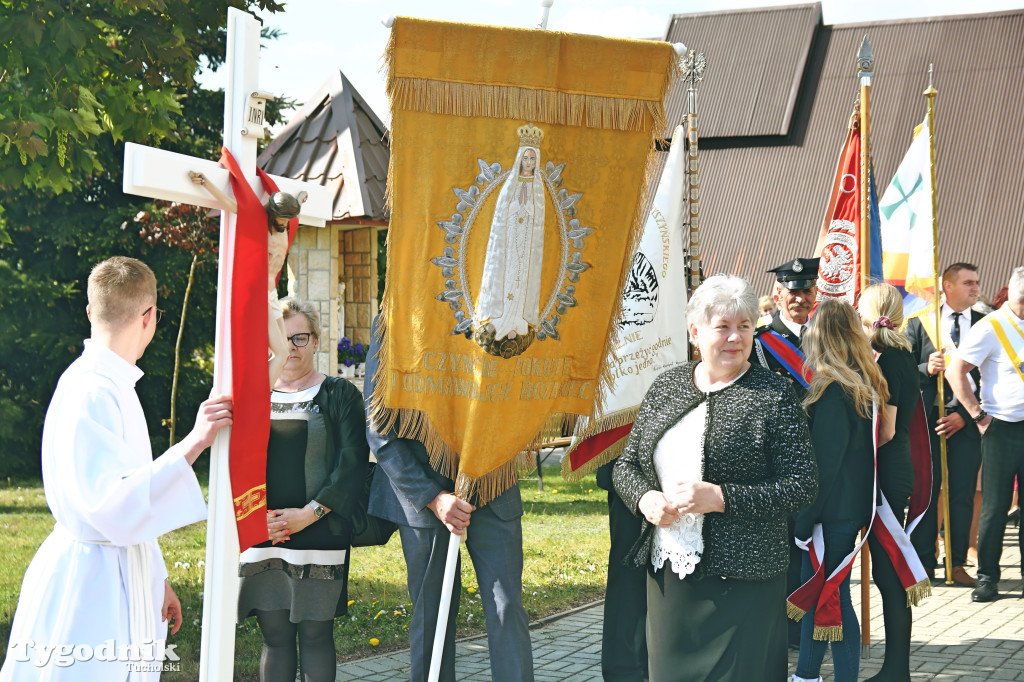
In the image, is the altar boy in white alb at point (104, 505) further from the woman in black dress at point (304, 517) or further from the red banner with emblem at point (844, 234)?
the red banner with emblem at point (844, 234)

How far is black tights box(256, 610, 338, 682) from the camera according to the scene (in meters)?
4.07

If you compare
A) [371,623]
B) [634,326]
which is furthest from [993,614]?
[371,623]

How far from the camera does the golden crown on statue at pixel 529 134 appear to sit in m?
3.65

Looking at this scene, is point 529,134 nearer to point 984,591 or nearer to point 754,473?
point 754,473

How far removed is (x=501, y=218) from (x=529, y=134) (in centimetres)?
32

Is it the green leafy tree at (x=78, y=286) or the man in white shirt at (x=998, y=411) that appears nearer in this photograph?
the man in white shirt at (x=998, y=411)

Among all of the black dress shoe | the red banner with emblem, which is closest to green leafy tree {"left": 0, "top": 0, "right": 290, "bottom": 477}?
the red banner with emblem

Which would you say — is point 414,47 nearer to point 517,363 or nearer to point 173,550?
point 517,363

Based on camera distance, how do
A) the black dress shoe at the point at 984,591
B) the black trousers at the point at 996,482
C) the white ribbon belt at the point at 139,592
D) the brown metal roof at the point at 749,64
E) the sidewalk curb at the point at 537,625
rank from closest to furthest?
the white ribbon belt at the point at 139,592, the sidewalk curb at the point at 537,625, the black dress shoe at the point at 984,591, the black trousers at the point at 996,482, the brown metal roof at the point at 749,64

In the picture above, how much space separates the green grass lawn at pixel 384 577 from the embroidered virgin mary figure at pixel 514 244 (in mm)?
2717

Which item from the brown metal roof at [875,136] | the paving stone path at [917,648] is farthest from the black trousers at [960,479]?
the brown metal roof at [875,136]

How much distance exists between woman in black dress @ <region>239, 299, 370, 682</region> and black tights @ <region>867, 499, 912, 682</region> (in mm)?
2607

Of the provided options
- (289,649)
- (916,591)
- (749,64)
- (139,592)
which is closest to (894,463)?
(916,591)

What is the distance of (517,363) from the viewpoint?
3791 mm
